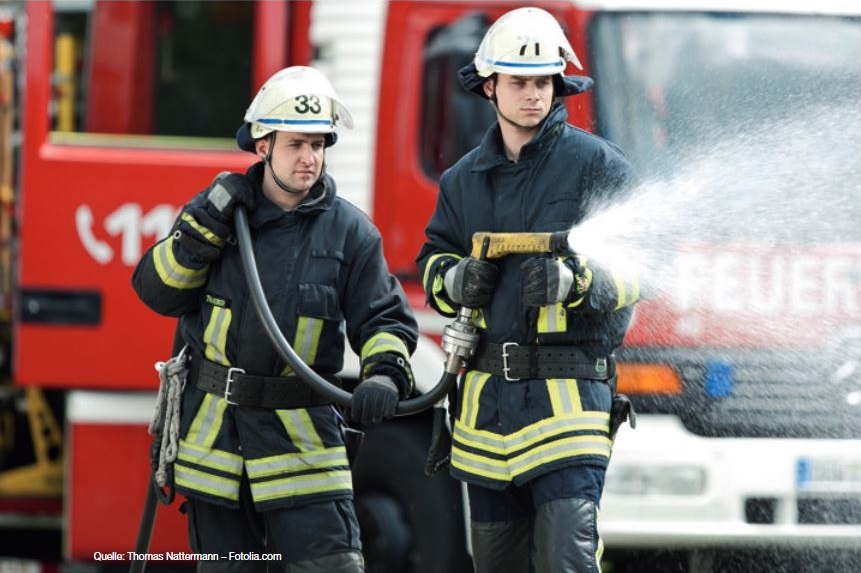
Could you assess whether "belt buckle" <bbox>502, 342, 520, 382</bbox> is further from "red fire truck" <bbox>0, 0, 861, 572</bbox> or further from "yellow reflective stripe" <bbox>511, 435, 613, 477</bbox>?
"red fire truck" <bbox>0, 0, 861, 572</bbox>

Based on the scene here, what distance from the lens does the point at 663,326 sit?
6191mm

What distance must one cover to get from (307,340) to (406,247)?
6.50 ft

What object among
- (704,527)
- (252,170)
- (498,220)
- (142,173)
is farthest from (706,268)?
(142,173)

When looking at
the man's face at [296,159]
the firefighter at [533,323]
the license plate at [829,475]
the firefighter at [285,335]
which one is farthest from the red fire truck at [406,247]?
the man's face at [296,159]

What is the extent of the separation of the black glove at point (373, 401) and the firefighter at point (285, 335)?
0.29 ft

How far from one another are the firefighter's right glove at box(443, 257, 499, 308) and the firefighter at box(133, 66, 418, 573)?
25 centimetres

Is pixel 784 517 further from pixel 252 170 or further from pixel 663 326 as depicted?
pixel 252 170

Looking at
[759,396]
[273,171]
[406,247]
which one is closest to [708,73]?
[759,396]

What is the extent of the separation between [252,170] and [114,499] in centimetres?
254

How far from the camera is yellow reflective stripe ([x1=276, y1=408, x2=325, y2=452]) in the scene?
4738mm

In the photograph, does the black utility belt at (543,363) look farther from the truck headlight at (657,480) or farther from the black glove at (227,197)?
the truck headlight at (657,480)

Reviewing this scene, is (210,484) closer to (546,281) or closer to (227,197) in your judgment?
(227,197)

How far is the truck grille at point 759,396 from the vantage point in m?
6.16

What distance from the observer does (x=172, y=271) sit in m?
4.78
